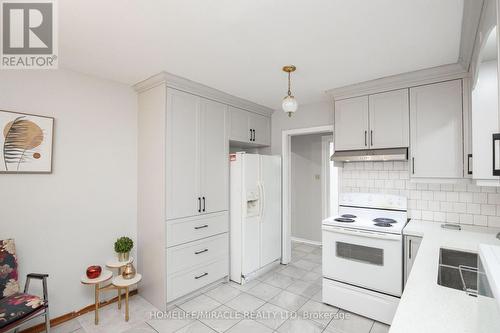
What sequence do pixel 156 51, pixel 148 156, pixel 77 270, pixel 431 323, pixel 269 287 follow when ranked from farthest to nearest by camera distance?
pixel 269 287
pixel 148 156
pixel 77 270
pixel 156 51
pixel 431 323

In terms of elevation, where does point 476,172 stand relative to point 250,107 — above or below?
below

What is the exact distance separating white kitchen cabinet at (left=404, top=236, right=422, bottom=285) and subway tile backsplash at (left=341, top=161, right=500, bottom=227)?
670mm

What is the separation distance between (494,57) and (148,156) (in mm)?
3138

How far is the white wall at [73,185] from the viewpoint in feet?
7.47

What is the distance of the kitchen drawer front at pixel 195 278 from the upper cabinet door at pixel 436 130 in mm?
2537

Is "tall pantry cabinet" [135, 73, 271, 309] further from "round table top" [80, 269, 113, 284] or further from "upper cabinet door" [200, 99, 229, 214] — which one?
"round table top" [80, 269, 113, 284]

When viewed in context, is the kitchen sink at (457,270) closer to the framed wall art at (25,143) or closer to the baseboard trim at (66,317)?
the baseboard trim at (66,317)

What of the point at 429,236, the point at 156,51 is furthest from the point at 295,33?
the point at 429,236

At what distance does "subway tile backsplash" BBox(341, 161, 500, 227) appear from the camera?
2559 millimetres

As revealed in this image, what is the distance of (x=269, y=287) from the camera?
10.6 feet

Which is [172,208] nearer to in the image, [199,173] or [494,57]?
[199,173]

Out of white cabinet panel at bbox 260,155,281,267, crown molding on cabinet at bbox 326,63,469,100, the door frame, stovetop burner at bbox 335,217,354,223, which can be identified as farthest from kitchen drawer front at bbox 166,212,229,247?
crown molding on cabinet at bbox 326,63,469,100

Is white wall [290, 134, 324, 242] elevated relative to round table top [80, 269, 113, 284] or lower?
elevated

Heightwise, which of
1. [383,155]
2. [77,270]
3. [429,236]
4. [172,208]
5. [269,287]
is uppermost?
[383,155]
